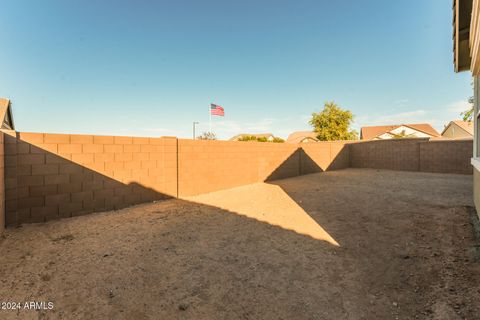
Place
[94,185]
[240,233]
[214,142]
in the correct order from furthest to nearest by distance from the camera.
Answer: [214,142] < [94,185] < [240,233]

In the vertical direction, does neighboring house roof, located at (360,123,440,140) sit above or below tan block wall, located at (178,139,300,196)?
above

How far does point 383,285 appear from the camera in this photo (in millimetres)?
2730

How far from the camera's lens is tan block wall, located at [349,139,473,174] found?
12.9 m

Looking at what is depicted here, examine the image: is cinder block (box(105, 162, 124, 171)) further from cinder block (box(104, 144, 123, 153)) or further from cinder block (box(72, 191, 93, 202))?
cinder block (box(72, 191, 93, 202))

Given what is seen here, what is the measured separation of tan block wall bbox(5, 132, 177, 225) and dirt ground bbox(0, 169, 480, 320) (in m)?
0.46

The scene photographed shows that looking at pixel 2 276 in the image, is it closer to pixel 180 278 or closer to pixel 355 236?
pixel 180 278

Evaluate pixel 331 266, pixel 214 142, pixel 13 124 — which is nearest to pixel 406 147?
pixel 214 142

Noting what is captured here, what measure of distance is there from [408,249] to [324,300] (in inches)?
79.9

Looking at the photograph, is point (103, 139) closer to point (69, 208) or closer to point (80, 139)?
point (80, 139)

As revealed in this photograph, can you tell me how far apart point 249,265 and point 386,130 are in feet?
172

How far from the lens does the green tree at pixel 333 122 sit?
3008 cm

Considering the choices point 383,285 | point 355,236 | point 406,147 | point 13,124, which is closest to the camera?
point 383,285

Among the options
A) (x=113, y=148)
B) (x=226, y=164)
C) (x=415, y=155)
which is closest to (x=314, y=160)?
(x=415, y=155)

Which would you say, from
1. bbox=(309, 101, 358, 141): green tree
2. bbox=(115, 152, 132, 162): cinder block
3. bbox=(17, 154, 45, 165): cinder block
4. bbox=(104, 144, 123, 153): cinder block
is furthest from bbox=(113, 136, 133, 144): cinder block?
bbox=(309, 101, 358, 141): green tree
